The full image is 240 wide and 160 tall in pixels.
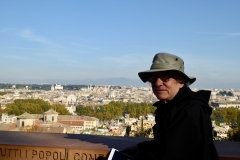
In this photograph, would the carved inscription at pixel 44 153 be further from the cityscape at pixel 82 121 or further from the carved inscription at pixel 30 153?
the cityscape at pixel 82 121

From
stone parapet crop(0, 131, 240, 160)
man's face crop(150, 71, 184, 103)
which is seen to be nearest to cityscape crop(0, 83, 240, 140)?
stone parapet crop(0, 131, 240, 160)

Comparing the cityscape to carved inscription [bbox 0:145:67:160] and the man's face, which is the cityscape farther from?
the man's face

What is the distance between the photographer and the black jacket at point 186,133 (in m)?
2.19

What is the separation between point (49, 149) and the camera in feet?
13.0

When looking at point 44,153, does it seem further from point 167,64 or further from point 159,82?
point 167,64

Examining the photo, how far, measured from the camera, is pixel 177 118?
7.35 feet

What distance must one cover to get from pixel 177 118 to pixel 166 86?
0.30 metres

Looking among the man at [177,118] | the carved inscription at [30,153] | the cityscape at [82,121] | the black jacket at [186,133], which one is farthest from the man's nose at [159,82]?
the cityscape at [82,121]

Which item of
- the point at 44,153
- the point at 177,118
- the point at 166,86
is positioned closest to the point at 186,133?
the point at 177,118

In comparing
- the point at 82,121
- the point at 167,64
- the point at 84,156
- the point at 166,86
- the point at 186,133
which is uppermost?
the point at 167,64

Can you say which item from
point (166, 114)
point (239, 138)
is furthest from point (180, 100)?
point (239, 138)

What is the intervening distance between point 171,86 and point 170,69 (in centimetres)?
12

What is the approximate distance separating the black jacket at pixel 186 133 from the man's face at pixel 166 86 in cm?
14

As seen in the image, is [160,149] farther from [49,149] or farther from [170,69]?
[49,149]
